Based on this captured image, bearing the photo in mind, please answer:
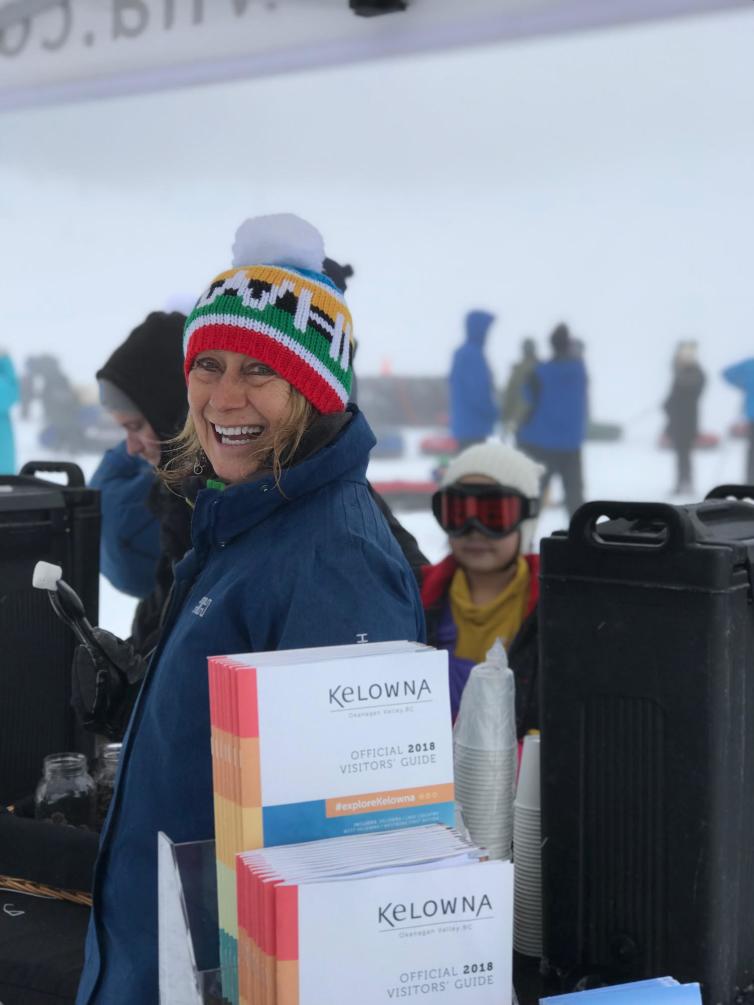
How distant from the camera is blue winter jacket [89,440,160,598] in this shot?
2887 millimetres

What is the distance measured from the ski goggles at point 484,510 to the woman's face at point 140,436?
0.69 m

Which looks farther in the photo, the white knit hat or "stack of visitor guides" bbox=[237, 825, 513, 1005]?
the white knit hat

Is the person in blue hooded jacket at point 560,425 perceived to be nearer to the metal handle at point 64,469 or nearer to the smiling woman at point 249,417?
the metal handle at point 64,469

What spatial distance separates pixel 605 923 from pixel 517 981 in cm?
12

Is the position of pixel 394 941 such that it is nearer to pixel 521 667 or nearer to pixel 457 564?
pixel 521 667

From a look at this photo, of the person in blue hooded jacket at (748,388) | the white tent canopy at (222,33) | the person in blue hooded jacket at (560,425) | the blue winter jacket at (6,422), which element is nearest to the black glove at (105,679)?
the white tent canopy at (222,33)

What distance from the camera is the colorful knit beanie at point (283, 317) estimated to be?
1.33 meters

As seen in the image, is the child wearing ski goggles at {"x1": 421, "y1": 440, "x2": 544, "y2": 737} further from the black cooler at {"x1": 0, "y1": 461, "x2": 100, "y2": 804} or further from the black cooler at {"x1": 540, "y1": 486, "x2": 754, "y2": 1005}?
the black cooler at {"x1": 540, "y1": 486, "x2": 754, "y2": 1005}

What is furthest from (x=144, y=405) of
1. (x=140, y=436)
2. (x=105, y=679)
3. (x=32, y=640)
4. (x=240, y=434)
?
(x=240, y=434)

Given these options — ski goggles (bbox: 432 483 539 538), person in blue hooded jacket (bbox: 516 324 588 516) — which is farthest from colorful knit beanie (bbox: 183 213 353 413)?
person in blue hooded jacket (bbox: 516 324 588 516)

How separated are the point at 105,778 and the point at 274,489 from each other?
28.6 inches

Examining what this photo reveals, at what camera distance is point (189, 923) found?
2.83 ft

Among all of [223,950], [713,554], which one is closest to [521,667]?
[713,554]

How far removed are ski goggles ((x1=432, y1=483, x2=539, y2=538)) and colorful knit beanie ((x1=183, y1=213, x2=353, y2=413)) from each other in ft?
4.44
